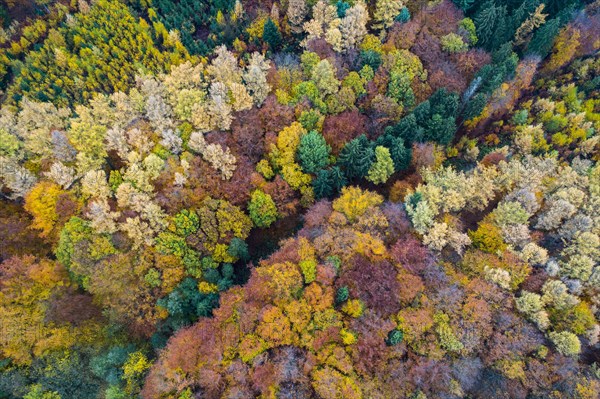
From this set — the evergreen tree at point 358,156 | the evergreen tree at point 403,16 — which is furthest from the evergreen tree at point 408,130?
the evergreen tree at point 403,16

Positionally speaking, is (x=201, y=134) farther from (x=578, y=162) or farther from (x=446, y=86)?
(x=578, y=162)

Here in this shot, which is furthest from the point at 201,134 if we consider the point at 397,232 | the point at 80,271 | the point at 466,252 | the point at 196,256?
the point at 466,252

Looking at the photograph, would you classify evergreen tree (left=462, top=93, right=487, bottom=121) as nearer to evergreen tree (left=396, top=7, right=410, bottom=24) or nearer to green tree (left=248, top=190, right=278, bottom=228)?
evergreen tree (left=396, top=7, right=410, bottom=24)

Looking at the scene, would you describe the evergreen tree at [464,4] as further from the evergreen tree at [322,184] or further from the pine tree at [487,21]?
the evergreen tree at [322,184]

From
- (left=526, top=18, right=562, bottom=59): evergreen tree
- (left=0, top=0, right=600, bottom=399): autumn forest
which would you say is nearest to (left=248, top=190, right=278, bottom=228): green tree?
(left=0, top=0, right=600, bottom=399): autumn forest

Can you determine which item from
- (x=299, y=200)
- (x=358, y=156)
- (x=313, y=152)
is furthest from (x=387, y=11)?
(x=299, y=200)

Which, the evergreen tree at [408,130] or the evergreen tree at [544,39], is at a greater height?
the evergreen tree at [544,39]

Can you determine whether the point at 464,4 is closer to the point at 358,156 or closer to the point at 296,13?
the point at 296,13
